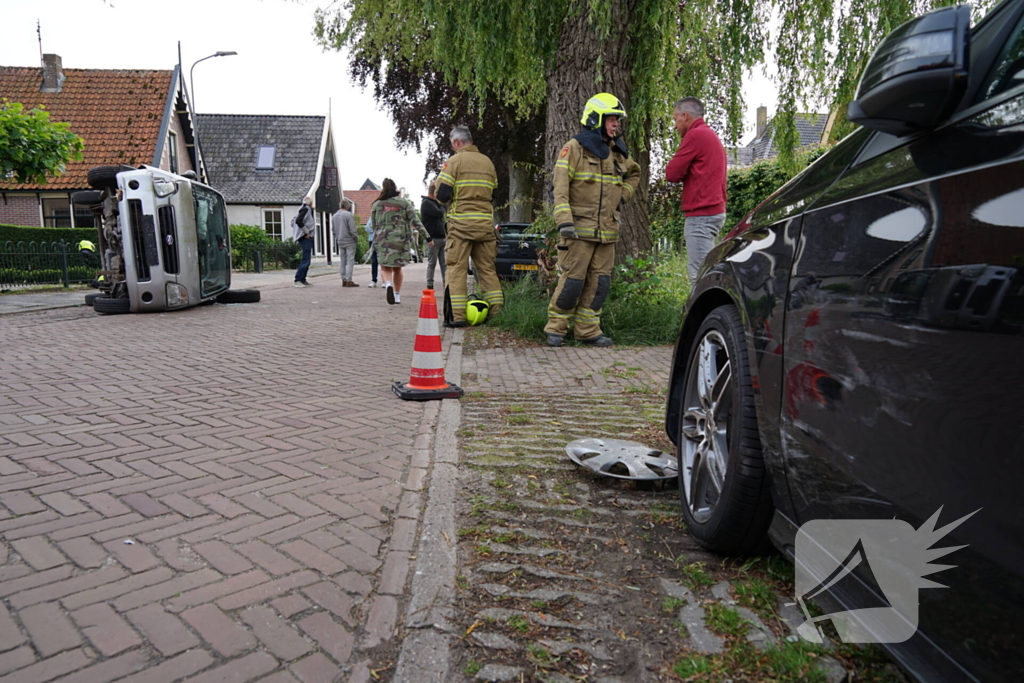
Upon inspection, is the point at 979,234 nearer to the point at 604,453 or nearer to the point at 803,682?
the point at 803,682

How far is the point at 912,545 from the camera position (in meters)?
1.53

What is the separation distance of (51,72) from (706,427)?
105ft

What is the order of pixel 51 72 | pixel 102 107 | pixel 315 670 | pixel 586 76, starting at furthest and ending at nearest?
pixel 102 107
pixel 51 72
pixel 586 76
pixel 315 670

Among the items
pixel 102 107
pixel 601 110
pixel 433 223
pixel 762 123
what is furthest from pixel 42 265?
pixel 102 107

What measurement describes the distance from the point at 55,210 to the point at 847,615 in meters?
31.3

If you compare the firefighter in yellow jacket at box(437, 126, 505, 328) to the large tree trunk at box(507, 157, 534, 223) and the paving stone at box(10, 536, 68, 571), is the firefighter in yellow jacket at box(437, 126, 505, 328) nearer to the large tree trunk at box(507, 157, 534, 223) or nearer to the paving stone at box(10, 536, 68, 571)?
the paving stone at box(10, 536, 68, 571)

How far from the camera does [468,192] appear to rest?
850cm

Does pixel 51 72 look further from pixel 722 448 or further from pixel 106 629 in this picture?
pixel 722 448

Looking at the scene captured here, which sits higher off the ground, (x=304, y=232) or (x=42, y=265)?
(x=304, y=232)

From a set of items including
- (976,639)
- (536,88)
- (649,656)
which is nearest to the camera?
(976,639)

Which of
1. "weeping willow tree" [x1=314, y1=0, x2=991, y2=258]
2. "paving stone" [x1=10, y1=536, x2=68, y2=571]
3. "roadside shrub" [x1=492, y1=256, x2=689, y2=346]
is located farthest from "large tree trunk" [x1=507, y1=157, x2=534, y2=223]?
"paving stone" [x1=10, y1=536, x2=68, y2=571]

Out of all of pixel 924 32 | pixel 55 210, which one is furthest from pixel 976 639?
pixel 55 210

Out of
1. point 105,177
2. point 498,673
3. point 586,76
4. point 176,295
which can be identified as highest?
point 586,76

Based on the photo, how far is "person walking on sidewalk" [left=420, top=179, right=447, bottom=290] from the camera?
9.78m
